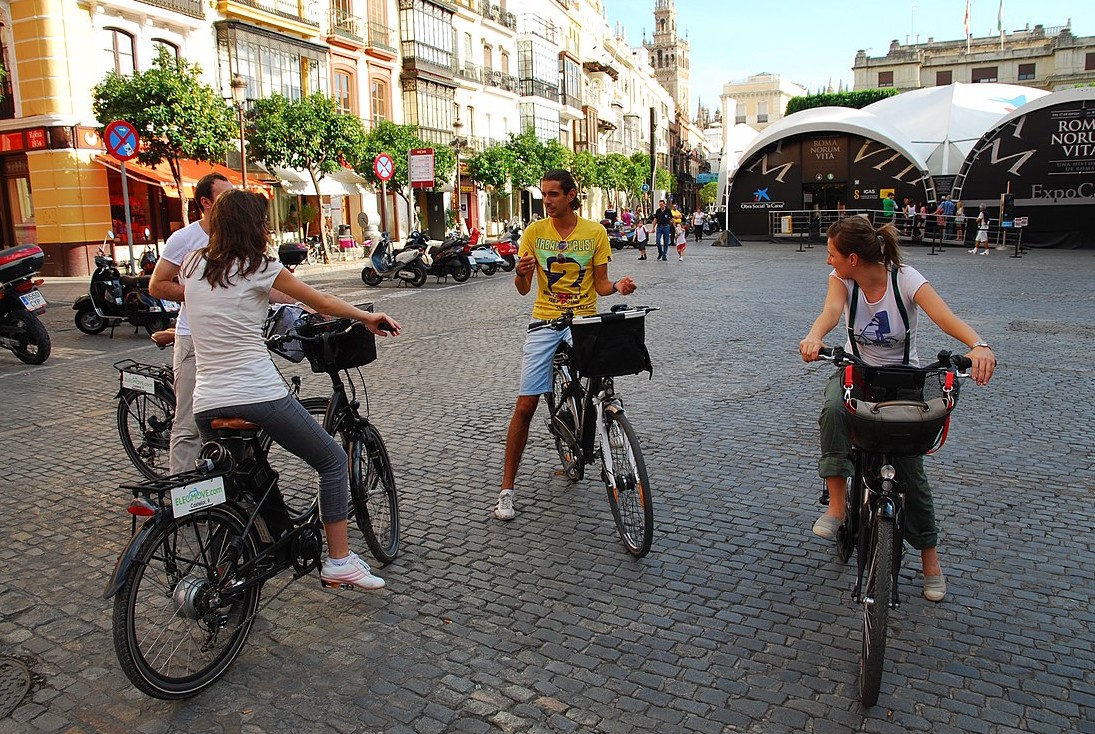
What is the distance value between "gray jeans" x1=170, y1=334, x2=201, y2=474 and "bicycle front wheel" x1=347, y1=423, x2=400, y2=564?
0.91m

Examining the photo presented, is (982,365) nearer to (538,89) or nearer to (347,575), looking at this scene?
(347,575)

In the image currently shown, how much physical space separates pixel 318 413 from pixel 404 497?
1.27 meters

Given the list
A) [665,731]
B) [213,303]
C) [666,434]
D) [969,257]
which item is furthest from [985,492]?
[969,257]

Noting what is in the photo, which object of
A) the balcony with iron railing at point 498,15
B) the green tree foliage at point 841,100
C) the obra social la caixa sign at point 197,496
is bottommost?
the obra social la caixa sign at point 197,496

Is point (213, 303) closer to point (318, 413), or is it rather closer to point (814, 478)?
point (318, 413)

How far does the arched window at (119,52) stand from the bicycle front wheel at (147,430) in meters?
21.8

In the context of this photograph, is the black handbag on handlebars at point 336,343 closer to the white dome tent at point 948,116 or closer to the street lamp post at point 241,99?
the street lamp post at point 241,99

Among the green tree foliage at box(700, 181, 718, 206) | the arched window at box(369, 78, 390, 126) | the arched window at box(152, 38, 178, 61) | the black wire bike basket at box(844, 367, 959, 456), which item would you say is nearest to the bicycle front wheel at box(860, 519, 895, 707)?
the black wire bike basket at box(844, 367, 959, 456)

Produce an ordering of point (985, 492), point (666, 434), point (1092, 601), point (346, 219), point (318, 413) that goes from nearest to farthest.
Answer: point (1092, 601) → point (318, 413) → point (985, 492) → point (666, 434) → point (346, 219)

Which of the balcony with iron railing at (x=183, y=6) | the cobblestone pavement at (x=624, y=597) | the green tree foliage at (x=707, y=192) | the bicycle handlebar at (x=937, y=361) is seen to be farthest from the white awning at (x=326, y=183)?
the green tree foliage at (x=707, y=192)

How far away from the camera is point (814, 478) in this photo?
5352 millimetres

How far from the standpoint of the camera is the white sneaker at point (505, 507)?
15.8ft

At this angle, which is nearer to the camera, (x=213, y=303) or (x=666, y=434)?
(x=213, y=303)

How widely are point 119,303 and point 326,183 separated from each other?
22054 mm
